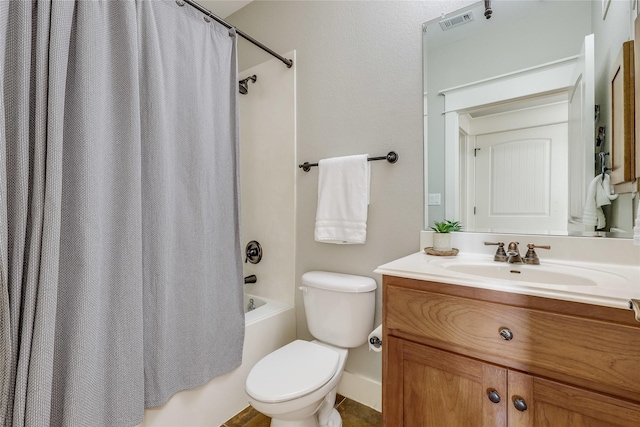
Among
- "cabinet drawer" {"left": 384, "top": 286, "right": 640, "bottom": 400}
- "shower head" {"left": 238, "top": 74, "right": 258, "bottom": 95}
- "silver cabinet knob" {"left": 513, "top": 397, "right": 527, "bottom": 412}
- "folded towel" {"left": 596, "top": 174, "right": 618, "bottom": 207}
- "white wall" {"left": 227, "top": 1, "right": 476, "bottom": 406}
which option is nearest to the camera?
"cabinet drawer" {"left": 384, "top": 286, "right": 640, "bottom": 400}

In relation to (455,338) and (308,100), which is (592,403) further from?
(308,100)

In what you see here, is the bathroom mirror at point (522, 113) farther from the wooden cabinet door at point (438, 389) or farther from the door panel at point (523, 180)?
the wooden cabinet door at point (438, 389)

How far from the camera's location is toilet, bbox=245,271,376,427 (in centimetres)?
114

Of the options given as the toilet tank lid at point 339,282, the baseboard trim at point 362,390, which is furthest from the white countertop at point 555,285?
the baseboard trim at point 362,390

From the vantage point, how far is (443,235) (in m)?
1.28

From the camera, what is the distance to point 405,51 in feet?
4.83

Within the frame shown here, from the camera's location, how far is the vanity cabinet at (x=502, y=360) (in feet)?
2.29

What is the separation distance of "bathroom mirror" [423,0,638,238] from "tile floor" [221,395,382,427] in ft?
3.41

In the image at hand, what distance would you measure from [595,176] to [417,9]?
109cm

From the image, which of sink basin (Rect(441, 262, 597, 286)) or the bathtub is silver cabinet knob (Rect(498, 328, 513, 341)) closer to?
sink basin (Rect(441, 262, 597, 286))

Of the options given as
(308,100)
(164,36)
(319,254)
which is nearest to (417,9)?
(308,100)

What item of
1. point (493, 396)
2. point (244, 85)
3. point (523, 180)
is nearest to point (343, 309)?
point (493, 396)

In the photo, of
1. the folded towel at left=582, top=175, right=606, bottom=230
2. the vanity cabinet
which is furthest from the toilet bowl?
the folded towel at left=582, top=175, right=606, bottom=230

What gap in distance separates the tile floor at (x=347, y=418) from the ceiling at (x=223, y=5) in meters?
2.64
